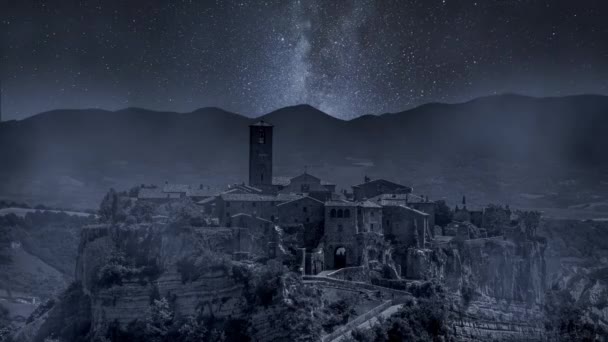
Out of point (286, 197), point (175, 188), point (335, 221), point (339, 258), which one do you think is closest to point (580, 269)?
point (339, 258)

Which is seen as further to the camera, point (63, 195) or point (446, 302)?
point (63, 195)

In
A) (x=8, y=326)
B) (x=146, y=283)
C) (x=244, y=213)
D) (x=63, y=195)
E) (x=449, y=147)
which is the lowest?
(x=8, y=326)

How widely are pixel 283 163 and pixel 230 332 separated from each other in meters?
67.6

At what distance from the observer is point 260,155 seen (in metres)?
65.8

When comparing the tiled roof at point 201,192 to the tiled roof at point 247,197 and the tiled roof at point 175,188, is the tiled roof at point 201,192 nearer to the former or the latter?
the tiled roof at point 175,188

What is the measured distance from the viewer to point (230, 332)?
157 ft

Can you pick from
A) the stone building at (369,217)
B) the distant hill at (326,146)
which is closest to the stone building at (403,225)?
the stone building at (369,217)

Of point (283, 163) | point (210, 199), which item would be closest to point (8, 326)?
point (210, 199)

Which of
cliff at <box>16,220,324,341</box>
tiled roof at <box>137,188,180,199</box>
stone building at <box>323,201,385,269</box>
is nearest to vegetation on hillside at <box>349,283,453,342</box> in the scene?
stone building at <box>323,201,385,269</box>

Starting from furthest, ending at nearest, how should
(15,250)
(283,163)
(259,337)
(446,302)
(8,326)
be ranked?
1. (283,163)
2. (15,250)
3. (8,326)
4. (446,302)
5. (259,337)

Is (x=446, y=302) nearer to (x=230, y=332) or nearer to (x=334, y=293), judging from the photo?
(x=334, y=293)

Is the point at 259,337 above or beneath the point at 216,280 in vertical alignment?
beneath

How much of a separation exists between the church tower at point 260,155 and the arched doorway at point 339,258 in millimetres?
13555

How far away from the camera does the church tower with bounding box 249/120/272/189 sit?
6550 centimetres
